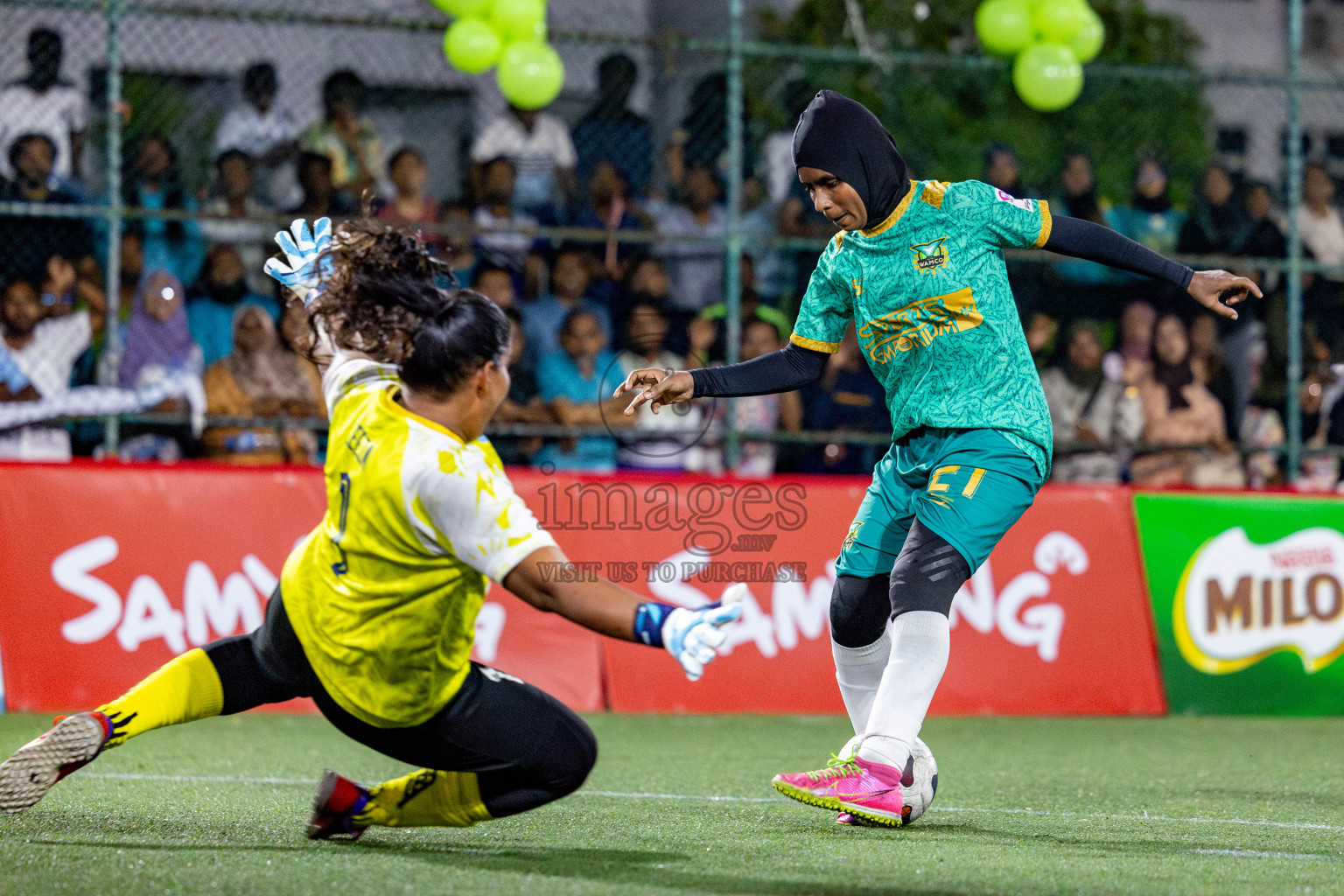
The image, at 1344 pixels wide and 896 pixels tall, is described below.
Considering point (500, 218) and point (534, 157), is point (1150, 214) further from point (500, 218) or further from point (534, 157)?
point (500, 218)

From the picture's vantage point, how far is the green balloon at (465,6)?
966 cm

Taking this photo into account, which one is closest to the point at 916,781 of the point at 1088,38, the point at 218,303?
the point at 218,303

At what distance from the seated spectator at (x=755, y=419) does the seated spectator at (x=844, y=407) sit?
0.36 ft

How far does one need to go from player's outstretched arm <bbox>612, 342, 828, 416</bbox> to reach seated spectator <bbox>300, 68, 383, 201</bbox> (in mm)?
5545

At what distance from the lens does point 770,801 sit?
16.1 feet

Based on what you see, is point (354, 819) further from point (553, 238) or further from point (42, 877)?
point (553, 238)

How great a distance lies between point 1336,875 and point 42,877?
2.81m

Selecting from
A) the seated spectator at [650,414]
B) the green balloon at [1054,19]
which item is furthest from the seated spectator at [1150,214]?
the seated spectator at [650,414]

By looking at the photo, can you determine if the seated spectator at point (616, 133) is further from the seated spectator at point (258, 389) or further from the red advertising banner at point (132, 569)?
the red advertising banner at point (132, 569)

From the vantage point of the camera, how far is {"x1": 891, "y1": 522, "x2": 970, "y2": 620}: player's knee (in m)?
4.34

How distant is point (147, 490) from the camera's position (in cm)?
772

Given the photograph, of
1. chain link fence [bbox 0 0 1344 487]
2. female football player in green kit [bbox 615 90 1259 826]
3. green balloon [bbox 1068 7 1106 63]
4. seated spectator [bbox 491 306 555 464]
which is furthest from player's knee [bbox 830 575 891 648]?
green balloon [bbox 1068 7 1106 63]

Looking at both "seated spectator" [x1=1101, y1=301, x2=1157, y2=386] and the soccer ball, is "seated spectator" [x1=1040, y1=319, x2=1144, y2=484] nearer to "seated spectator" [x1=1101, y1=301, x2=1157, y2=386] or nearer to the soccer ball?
"seated spectator" [x1=1101, y1=301, x2=1157, y2=386]

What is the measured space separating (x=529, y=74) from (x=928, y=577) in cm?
605
